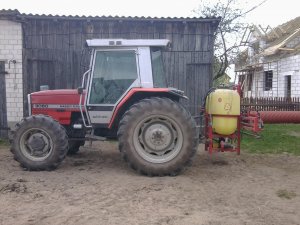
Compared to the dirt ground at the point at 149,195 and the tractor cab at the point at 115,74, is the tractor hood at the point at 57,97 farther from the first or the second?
the dirt ground at the point at 149,195

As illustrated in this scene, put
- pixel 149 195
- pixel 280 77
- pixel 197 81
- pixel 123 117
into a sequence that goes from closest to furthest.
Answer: pixel 149 195 < pixel 123 117 < pixel 197 81 < pixel 280 77

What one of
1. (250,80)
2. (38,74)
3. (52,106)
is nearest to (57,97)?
(52,106)

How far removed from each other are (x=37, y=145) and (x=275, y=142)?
21.8 ft

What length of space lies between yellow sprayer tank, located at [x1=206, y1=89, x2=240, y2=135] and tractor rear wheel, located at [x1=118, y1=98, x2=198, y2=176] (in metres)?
0.76

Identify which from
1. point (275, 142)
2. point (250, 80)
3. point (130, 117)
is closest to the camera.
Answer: point (130, 117)

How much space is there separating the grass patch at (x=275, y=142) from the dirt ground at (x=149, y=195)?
5.84 ft

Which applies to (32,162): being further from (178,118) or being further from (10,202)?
(178,118)

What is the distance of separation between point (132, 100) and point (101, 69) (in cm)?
79

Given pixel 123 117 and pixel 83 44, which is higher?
pixel 83 44

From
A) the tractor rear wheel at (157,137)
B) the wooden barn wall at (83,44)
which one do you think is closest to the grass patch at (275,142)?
the wooden barn wall at (83,44)

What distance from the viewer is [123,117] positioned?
21.5ft

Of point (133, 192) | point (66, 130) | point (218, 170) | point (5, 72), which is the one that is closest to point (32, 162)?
point (66, 130)

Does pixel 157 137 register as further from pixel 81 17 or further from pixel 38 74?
pixel 38 74

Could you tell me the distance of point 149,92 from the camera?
6.75 metres
